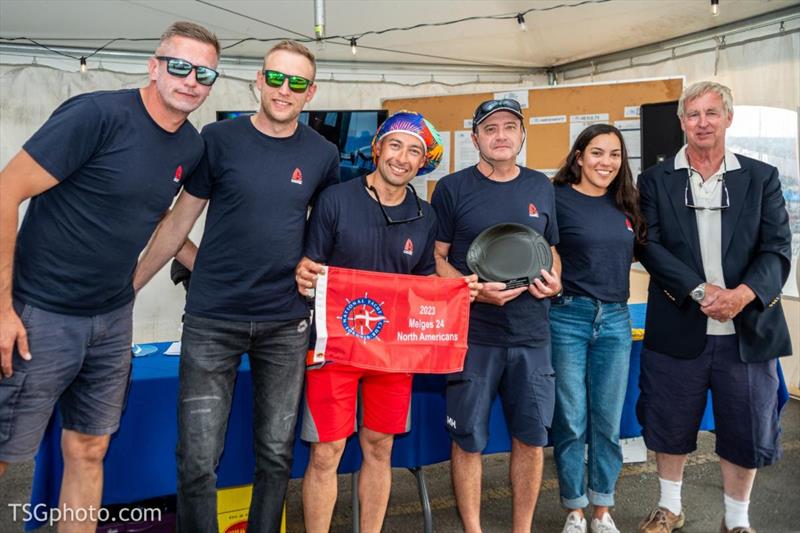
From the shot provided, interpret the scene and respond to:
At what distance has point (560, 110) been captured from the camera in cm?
558

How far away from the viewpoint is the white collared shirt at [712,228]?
9.34 feet

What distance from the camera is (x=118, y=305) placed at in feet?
7.30

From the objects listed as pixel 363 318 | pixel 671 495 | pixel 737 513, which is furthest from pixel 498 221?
pixel 737 513

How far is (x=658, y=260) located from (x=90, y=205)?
240 centimetres

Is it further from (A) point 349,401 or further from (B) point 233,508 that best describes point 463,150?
(B) point 233,508

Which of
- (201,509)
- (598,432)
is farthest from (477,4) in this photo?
(201,509)

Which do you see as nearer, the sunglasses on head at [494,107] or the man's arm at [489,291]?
the man's arm at [489,291]

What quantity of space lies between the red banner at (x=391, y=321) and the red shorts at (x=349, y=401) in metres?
0.08

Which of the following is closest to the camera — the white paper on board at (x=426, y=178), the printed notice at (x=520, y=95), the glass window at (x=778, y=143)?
the glass window at (x=778, y=143)

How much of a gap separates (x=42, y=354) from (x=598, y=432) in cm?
240

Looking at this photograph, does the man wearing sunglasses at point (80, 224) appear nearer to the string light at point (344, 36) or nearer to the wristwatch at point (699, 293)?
the wristwatch at point (699, 293)

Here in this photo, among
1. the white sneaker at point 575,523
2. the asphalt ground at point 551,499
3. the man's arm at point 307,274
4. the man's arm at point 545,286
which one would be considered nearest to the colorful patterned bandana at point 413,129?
the man's arm at point 307,274

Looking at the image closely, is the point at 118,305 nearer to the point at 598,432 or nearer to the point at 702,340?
the point at 598,432

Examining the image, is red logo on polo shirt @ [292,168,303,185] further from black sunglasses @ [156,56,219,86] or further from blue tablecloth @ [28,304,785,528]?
blue tablecloth @ [28,304,785,528]
